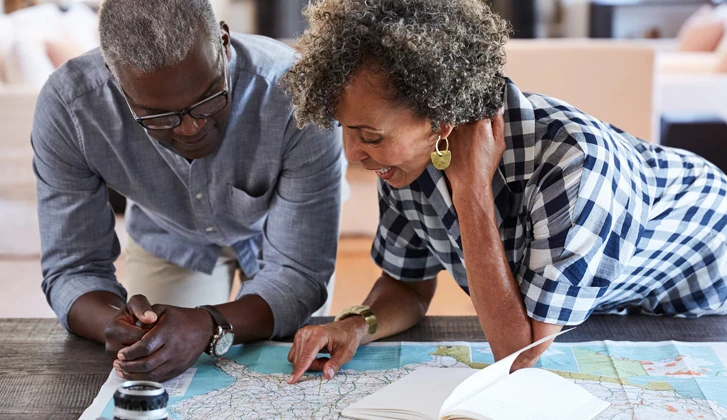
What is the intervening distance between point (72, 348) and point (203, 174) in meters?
0.41

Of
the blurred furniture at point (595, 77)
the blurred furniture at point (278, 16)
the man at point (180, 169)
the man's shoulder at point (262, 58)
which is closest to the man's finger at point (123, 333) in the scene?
the man at point (180, 169)

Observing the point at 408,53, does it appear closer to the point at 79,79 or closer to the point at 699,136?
the point at 79,79

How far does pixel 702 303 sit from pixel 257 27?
20.9 ft

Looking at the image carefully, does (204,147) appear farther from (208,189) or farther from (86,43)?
(86,43)

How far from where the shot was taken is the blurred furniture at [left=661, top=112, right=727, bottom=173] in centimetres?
384

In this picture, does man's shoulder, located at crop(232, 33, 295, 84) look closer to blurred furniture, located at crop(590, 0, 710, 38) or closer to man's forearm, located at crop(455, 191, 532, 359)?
man's forearm, located at crop(455, 191, 532, 359)

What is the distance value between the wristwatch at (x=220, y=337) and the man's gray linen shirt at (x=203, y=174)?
0.12 meters

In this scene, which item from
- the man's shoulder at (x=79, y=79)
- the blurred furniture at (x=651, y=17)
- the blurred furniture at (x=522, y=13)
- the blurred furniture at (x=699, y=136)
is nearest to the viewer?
the man's shoulder at (x=79, y=79)

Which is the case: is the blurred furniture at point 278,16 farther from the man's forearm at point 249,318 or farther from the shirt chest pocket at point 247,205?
the man's forearm at point 249,318

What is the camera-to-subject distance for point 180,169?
1723 millimetres

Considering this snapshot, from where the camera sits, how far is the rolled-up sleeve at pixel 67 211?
165 cm

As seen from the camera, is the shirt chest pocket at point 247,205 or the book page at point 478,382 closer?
the book page at point 478,382

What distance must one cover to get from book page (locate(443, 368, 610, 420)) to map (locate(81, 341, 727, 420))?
0.04 m

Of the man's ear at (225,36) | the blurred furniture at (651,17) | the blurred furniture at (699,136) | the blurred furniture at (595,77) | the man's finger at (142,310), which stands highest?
the man's ear at (225,36)
